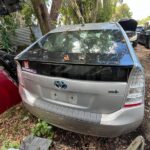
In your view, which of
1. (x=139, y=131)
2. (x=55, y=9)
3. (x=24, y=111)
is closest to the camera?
(x=139, y=131)

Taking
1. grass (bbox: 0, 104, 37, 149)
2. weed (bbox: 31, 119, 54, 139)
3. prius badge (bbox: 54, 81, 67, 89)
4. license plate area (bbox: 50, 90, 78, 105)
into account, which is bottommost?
grass (bbox: 0, 104, 37, 149)

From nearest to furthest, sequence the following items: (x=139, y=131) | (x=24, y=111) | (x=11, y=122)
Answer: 1. (x=139, y=131)
2. (x=11, y=122)
3. (x=24, y=111)

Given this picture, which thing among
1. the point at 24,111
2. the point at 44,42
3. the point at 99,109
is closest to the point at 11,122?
the point at 24,111

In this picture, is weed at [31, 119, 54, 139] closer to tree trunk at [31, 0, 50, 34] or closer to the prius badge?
the prius badge

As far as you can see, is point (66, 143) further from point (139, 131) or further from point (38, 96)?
point (139, 131)

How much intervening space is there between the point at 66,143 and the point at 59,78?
1.09 metres

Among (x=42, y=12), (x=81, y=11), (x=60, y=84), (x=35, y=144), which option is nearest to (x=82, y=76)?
(x=60, y=84)

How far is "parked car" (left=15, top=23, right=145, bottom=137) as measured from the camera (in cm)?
239

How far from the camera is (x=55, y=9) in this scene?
7.97m

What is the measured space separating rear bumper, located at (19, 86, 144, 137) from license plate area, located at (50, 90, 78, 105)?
100 mm

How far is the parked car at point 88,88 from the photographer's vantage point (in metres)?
2.39

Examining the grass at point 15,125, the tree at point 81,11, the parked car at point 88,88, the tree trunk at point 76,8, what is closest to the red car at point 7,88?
the grass at point 15,125

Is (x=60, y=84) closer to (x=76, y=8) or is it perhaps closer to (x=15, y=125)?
(x=15, y=125)

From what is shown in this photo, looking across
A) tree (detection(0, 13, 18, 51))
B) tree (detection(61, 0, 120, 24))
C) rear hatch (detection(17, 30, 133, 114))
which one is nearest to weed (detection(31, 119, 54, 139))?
Result: rear hatch (detection(17, 30, 133, 114))
